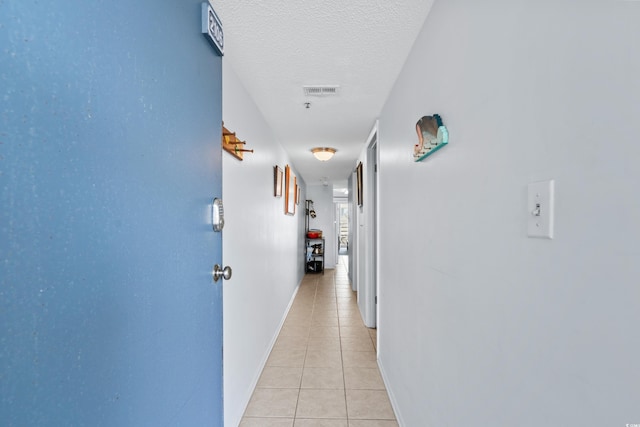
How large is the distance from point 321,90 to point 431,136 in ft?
3.75

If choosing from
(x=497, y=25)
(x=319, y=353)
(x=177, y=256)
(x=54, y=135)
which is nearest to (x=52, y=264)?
(x=54, y=135)

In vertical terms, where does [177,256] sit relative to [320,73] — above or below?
below

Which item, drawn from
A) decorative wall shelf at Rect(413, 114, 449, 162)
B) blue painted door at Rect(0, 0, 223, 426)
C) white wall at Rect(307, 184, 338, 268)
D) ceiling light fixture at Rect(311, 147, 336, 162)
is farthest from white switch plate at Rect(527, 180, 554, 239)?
white wall at Rect(307, 184, 338, 268)

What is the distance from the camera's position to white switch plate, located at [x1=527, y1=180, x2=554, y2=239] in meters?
0.62

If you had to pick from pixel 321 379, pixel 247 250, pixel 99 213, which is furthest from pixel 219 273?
pixel 321 379

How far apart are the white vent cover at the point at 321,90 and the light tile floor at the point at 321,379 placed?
2172mm

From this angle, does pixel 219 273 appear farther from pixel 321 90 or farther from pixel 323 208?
pixel 323 208

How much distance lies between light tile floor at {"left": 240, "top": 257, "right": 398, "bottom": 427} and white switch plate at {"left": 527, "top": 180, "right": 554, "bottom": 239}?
5.79 ft

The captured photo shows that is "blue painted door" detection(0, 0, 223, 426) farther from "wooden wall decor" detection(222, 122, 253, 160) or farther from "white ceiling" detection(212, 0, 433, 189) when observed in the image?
"wooden wall decor" detection(222, 122, 253, 160)

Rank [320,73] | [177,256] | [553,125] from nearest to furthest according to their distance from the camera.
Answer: [553,125] < [177,256] < [320,73]

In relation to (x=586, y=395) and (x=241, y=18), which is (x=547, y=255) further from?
(x=241, y=18)

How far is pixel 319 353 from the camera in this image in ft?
9.65

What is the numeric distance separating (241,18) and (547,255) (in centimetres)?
148

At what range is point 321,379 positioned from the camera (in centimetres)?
246
